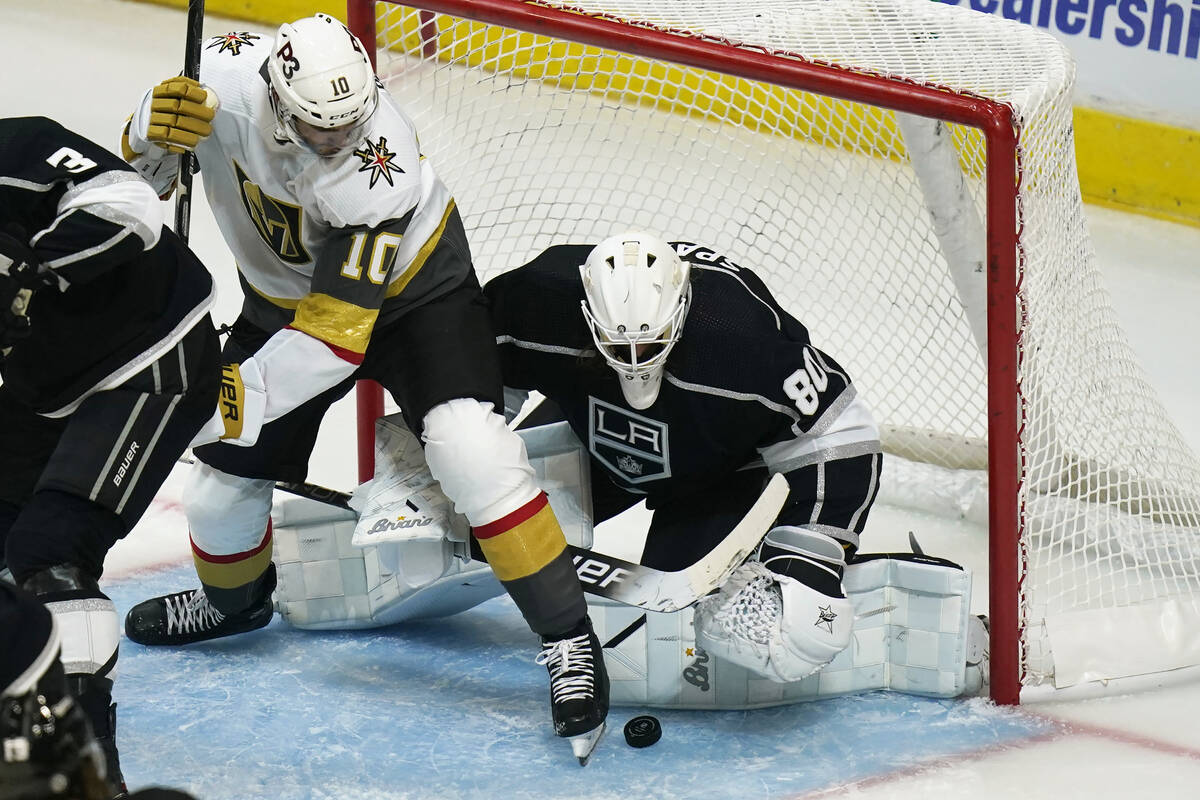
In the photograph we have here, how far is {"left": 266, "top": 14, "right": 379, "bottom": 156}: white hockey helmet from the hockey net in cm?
43

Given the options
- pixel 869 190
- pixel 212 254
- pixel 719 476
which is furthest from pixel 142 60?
pixel 719 476

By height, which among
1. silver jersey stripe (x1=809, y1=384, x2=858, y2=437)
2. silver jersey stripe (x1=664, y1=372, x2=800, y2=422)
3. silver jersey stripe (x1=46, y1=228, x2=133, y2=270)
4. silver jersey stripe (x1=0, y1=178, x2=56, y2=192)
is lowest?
silver jersey stripe (x1=809, y1=384, x2=858, y2=437)

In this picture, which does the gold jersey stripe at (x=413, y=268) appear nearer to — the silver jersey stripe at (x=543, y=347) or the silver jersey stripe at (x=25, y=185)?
the silver jersey stripe at (x=543, y=347)

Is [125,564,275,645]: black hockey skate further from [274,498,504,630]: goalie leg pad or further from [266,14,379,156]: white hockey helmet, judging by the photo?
[266,14,379,156]: white hockey helmet

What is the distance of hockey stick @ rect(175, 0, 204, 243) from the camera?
9.56 feet

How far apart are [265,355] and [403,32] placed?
0.96 meters

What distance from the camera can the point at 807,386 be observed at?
2.69 m

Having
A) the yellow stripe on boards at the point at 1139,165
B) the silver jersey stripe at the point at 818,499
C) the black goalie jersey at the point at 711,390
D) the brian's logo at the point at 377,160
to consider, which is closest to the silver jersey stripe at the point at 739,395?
the black goalie jersey at the point at 711,390

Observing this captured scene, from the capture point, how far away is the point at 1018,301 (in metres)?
2.68

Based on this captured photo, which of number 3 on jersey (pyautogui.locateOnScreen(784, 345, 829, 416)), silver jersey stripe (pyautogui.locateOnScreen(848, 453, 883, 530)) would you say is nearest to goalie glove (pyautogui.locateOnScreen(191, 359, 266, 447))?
number 3 on jersey (pyautogui.locateOnScreen(784, 345, 829, 416))

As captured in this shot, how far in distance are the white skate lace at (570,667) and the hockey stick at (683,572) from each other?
0.10m

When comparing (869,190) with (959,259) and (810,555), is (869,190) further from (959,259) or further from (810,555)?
(810,555)

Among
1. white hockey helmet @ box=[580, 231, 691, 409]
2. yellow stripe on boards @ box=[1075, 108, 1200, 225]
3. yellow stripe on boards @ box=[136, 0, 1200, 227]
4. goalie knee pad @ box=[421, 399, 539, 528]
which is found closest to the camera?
white hockey helmet @ box=[580, 231, 691, 409]

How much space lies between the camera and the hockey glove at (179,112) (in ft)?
9.08
